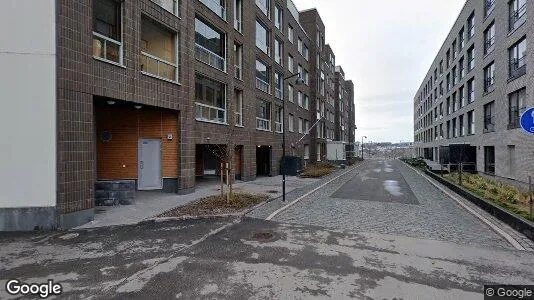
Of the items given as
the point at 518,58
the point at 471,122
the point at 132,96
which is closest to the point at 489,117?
the point at 471,122

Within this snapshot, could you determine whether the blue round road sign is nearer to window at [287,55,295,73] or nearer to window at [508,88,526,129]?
window at [508,88,526,129]

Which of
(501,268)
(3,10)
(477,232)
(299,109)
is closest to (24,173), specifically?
(3,10)

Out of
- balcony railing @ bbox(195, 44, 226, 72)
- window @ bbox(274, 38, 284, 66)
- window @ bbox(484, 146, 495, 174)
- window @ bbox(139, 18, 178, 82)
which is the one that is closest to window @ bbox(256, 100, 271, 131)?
window @ bbox(274, 38, 284, 66)

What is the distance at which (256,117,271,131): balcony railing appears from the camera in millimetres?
22580

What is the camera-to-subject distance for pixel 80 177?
8617 mm

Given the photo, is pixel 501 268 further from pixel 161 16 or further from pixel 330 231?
pixel 161 16

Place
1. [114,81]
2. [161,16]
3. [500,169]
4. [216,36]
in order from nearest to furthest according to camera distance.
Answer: [114,81], [161,16], [216,36], [500,169]

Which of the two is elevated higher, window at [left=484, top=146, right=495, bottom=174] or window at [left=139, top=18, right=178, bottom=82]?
window at [left=139, top=18, right=178, bottom=82]

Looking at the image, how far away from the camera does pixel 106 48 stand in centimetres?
1001

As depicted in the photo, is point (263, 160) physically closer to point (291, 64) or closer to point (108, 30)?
point (291, 64)

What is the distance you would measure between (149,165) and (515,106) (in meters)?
24.0

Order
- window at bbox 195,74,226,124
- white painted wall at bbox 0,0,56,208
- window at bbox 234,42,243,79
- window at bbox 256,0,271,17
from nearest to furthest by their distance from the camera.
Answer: white painted wall at bbox 0,0,56,208
window at bbox 195,74,226,124
window at bbox 234,42,243,79
window at bbox 256,0,271,17

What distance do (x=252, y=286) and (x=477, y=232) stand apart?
7.19 meters

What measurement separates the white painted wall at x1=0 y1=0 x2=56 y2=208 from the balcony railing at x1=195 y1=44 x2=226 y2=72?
8.09 metres
